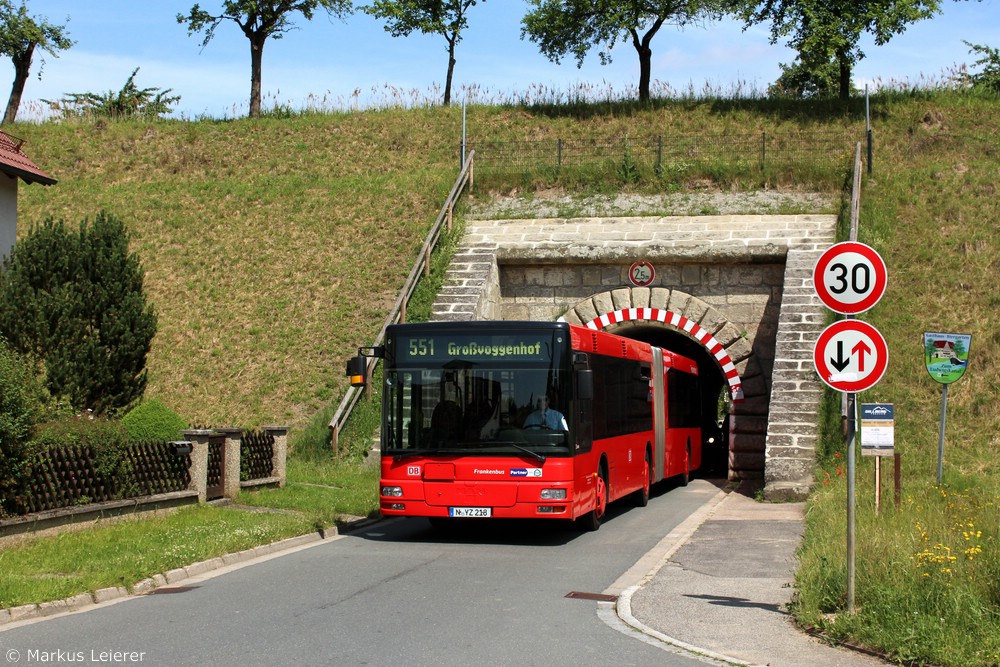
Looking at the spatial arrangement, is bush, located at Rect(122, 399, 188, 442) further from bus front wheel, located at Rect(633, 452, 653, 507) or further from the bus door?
the bus door

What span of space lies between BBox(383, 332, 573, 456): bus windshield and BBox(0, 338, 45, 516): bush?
437cm

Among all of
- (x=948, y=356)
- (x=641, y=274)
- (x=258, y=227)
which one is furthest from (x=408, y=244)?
(x=948, y=356)

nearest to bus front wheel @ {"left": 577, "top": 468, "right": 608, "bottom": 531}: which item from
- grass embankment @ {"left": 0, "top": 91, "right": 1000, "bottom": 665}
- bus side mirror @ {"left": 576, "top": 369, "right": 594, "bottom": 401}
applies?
bus side mirror @ {"left": 576, "top": 369, "right": 594, "bottom": 401}

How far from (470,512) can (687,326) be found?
1284cm

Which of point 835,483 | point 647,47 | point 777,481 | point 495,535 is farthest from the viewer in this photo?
point 647,47

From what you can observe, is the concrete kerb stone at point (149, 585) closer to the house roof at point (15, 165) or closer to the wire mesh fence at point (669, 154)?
the house roof at point (15, 165)

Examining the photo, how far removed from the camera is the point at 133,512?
48.5 feet

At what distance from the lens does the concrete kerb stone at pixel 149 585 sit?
9227mm

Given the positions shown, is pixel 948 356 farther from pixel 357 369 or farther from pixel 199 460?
pixel 199 460

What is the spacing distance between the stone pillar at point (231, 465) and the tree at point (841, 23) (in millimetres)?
26938

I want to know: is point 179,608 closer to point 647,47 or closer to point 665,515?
point 665,515

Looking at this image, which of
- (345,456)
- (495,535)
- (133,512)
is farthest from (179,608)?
(345,456)

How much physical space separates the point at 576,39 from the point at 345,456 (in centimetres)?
2682

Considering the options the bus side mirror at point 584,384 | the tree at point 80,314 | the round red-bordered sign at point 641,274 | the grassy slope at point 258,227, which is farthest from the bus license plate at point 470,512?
the round red-bordered sign at point 641,274
